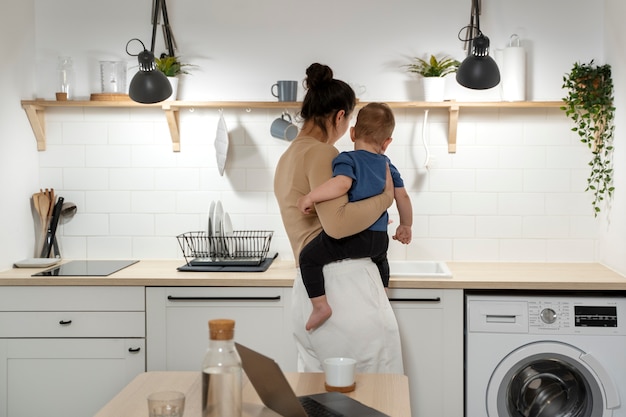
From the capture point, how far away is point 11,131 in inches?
156

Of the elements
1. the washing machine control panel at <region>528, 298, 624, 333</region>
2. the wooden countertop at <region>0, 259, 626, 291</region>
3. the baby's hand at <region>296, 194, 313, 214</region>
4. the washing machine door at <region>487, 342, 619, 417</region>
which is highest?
the baby's hand at <region>296, 194, 313, 214</region>

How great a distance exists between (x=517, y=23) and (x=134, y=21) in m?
2.03

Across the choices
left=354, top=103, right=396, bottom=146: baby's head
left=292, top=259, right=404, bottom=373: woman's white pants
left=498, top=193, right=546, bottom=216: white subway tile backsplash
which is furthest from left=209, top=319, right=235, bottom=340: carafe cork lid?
left=498, top=193, right=546, bottom=216: white subway tile backsplash

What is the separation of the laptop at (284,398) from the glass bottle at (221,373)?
0.10 meters

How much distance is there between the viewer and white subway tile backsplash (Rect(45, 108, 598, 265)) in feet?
13.4

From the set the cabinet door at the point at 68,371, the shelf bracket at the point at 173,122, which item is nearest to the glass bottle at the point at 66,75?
the shelf bracket at the point at 173,122

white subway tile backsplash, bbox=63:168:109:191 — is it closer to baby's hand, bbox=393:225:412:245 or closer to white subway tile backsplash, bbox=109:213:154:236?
white subway tile backsplash, bbox=109:213:154:236

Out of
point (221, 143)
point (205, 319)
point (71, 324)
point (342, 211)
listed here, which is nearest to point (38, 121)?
point (221, 143)

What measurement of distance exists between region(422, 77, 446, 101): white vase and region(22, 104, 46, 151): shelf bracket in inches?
79.9

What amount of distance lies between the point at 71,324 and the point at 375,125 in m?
1.78

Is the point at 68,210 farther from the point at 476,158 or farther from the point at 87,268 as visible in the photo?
the point at 476,158

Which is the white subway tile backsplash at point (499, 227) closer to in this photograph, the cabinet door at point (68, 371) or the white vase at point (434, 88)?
the white vase at point (434, 88)

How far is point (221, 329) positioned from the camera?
1467 mm

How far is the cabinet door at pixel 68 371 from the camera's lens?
3.65 meters
